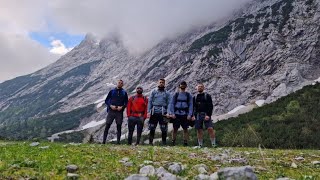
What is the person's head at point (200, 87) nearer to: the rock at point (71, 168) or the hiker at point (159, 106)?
the hiker at point (159, 106)

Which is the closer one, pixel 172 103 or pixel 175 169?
pixel 175 169

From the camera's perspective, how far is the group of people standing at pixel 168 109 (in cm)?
1892

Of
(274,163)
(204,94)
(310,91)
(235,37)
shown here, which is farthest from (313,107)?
(235,37)

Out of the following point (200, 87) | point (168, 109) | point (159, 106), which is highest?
point (200, 87)

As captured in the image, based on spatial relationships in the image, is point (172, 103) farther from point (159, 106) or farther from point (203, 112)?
point (203, 112)

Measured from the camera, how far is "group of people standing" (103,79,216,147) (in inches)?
745

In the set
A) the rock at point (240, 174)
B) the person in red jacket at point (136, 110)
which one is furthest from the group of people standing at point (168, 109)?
the rock at point (240, 174)

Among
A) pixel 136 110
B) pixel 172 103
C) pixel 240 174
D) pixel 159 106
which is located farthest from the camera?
pixel 136 110

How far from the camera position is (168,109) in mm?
19406

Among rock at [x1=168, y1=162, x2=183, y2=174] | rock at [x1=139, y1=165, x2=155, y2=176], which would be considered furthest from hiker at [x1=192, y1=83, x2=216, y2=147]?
rock at [x1=139, y1=165, x2=155, y2=176]

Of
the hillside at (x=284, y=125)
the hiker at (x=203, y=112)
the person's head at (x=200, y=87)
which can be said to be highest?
the hillside at (x=284, y=125)

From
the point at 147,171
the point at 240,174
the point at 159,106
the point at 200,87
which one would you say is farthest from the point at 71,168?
the point at 159,106

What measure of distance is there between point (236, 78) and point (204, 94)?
5639 inches

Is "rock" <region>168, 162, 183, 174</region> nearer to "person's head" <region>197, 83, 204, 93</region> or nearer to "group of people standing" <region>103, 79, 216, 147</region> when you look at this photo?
"group of people standing" <region>103, 79, 216, 147</region>
